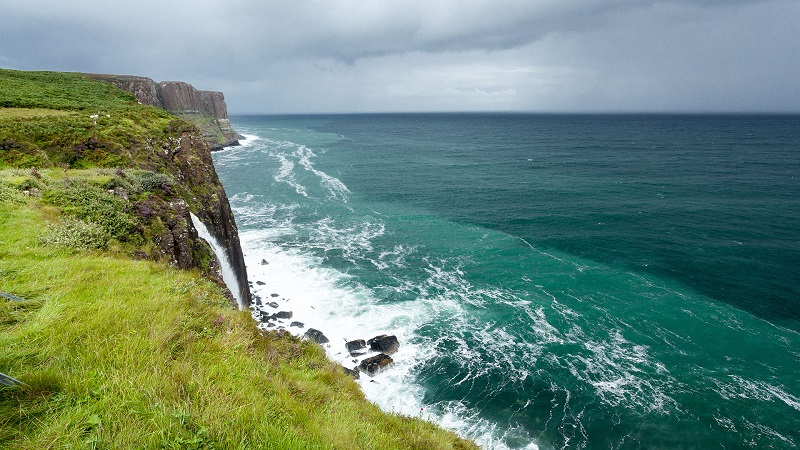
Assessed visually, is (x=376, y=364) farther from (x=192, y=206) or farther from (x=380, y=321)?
(x=192, y=206)

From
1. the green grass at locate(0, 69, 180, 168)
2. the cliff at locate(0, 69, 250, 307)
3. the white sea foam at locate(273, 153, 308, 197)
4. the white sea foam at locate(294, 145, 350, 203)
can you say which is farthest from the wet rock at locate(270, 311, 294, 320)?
the white sea foam at locate(273, 153, 308, 197)

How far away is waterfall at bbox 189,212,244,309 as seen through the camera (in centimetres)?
2331

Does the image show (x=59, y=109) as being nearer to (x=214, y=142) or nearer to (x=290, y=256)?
(x=290, y=256)

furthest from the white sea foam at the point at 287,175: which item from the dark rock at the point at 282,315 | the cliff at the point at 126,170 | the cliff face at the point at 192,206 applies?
the dark rock at the point at 282,315

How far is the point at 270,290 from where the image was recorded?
33094mm

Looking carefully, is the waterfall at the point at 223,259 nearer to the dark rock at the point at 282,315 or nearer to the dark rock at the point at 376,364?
the dark rock at the point at 282,315

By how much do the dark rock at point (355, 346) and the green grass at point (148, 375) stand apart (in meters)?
15.9

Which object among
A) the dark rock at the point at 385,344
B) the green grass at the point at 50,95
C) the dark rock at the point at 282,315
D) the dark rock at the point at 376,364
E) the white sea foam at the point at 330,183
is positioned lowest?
the dark rock at the point at 376,364

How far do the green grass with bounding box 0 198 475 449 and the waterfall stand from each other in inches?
506

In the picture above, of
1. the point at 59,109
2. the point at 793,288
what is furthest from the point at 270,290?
the point at 793,288

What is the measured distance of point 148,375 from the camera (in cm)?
583

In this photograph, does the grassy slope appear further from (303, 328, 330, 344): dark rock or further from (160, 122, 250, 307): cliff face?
(303, 328, 330, 344): dark rock

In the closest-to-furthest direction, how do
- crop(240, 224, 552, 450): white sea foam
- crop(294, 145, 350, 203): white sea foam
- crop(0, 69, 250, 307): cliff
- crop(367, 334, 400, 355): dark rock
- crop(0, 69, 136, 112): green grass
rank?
crop(0, 69, 250, 307): cliff
crop(240, 224, 552, 450): white sea foam
crop(367, 334, 400, 355): dark rock
crop(0, 69, 136, 112): green grass
crop(294, 145, 350, 203): white sea foam

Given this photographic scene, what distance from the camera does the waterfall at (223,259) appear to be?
76.5 ft
